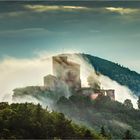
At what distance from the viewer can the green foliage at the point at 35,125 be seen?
7.00 meters

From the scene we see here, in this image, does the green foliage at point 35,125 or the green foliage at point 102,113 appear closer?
the green foliage at point 35,125

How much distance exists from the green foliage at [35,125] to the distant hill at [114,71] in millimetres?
441

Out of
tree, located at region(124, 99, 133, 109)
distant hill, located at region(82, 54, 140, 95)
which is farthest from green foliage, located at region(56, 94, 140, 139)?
distant hill, located at region(82, 54, 140, 95)

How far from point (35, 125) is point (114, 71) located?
71cm

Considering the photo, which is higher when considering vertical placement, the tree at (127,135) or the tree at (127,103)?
the tree at (127,103)

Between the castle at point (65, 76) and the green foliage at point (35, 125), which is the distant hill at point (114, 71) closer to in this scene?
the castle at point (65, 76)

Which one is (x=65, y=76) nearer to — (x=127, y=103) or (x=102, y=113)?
(x=102, y=113)

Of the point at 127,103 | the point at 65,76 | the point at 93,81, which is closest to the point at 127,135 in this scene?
the point at 127,103

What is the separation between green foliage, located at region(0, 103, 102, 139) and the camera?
7.00 metres

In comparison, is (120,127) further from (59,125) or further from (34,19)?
(34,19)

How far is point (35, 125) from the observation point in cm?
704

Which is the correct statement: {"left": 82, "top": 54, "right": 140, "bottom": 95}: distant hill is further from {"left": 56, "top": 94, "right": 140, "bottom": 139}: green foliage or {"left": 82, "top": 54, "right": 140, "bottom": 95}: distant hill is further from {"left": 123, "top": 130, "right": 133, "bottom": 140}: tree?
{"left": 123, "top": 130, "right": 133, "bottom": 140}: tree

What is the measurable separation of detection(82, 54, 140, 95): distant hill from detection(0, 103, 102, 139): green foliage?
0.44 metres

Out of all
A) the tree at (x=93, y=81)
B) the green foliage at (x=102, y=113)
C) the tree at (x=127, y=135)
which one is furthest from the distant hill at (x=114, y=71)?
the tree at (x=127, y=135)
